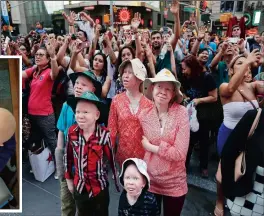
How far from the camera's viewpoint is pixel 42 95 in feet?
9.56

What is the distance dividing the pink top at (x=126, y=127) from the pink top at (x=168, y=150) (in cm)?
11

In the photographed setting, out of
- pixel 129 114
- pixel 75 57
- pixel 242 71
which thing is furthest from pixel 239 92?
pixel 75 57

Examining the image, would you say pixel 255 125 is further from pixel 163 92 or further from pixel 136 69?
pixel 136 69

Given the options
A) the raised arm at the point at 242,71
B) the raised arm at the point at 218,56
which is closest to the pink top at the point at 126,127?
the raised arm at the point at 242,71

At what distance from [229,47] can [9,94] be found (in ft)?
9.36

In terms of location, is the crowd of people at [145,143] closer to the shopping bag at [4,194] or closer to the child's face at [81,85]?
the child's face at [81,85]

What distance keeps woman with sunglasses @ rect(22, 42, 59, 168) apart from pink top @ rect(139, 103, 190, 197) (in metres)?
1.43

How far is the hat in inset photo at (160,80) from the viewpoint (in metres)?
1.86

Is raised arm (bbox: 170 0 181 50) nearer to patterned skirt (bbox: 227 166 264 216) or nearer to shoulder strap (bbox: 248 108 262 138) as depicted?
shoulder strap (bbox: 248 108 262 138)

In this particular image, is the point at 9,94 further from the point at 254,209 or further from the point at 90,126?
the point at 254,209

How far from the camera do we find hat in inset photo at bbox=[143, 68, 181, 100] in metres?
1.86

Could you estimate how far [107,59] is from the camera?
3.52 m

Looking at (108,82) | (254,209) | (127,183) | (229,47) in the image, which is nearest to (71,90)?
(108,82)

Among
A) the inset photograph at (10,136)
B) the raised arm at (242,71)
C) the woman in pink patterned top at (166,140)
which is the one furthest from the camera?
the raised arm at (242,71)
